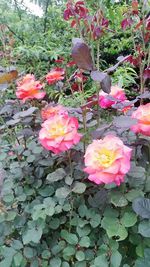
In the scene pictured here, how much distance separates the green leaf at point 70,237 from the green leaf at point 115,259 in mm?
102

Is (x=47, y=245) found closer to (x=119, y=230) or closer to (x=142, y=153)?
(x=119, y=230)

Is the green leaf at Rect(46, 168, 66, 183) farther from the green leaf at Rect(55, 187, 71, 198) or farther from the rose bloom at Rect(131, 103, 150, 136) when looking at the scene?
the rose bloom at Rect(131, 103, 150, 136)

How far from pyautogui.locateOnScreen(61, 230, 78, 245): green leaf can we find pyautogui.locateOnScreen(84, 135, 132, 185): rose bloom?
0.62ft

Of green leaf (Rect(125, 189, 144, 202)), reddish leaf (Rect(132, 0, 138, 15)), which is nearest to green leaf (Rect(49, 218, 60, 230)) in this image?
green leaf (Rect(125, 189, 144, 202))

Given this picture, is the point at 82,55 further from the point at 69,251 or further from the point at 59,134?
the point at 69,251

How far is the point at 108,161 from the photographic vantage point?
0.85 m

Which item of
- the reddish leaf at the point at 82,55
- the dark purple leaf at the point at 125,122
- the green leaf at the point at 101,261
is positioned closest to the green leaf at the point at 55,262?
the green leaf at the point at 101,261

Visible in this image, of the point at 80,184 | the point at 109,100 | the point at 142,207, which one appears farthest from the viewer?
the point at 109,100

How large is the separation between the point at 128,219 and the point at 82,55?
0.40 metres

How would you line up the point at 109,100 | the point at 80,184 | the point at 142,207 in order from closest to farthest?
1. the point at 142,207
2. the point at 80,184
3. the point at 109,100

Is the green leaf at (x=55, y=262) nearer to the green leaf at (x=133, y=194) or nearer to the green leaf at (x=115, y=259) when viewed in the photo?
the green leaf at (x=115, y=259)

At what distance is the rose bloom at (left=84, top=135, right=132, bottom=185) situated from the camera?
2.71 ft

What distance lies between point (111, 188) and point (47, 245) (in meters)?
0.24

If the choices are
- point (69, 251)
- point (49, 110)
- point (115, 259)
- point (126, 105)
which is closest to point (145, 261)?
point (115, 259)
